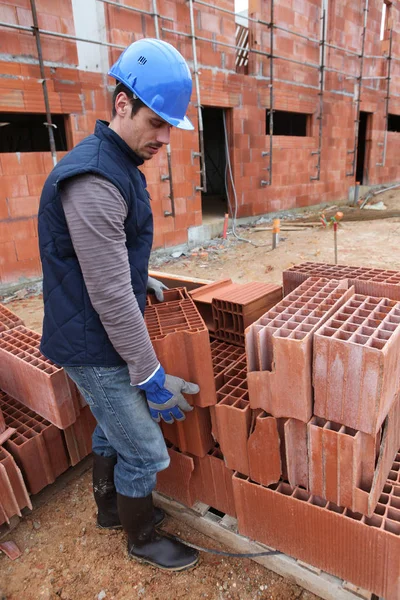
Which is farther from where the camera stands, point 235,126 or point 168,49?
point 235,126

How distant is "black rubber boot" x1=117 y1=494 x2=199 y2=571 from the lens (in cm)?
198

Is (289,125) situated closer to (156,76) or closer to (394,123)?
(394,123)

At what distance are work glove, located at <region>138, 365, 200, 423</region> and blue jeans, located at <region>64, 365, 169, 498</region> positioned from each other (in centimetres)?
7

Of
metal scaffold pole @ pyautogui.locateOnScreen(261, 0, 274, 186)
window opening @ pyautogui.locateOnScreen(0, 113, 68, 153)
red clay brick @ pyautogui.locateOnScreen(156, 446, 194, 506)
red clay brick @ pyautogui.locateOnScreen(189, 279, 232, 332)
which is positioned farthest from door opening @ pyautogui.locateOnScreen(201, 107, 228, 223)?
red clay brick @ pyautogui.locateOnScreen(156, 446, 194, 506)

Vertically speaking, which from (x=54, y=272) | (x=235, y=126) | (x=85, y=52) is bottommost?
(x=54, y=272)

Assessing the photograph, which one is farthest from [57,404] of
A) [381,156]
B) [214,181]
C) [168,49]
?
[381,156]

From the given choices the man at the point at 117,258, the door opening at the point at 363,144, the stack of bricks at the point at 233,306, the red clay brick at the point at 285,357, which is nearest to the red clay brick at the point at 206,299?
the stack of bricks at the point at 233,306

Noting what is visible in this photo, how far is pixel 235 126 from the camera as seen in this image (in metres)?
9.88

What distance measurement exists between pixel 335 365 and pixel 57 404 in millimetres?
1522

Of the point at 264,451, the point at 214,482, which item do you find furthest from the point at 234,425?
the point at 214,482

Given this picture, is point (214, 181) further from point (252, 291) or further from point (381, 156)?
point (252, 291)

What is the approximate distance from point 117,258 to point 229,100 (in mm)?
9369

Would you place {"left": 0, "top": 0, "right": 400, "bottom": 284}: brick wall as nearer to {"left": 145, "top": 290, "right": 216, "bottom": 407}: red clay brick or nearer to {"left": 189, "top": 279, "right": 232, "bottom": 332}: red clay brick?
{"left": 189, "top": 279, "right": 232, "bottom": 332}: red clay brick

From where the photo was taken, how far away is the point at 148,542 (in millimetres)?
2068
